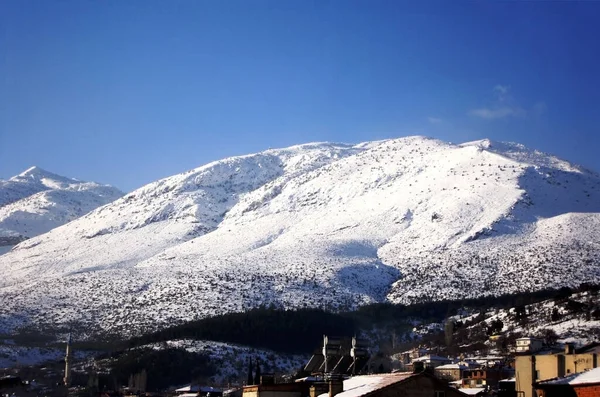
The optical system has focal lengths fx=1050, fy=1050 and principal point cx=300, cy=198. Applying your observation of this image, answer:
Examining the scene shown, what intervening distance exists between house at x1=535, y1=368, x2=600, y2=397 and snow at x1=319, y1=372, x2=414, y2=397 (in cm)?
417

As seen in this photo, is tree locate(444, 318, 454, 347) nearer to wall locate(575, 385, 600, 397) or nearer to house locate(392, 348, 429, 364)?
house locate(392, 348, 429, 364)

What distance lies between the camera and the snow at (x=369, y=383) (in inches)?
1152

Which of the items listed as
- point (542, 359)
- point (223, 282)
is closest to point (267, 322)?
point (223, 282)

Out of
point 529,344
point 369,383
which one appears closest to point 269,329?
point 529,344

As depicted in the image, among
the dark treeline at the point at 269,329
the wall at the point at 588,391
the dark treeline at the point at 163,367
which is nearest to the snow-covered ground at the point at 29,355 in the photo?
the dark treeline at the point at 269,329

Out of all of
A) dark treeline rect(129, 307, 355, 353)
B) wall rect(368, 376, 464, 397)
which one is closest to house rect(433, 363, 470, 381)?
dark treeline rect(129, 307, 355, 353)

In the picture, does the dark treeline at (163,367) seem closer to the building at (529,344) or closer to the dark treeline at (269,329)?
the dark treeline at (269,329)

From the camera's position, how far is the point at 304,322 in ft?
524

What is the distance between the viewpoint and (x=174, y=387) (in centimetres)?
12675

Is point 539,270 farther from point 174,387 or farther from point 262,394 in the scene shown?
point 262,394

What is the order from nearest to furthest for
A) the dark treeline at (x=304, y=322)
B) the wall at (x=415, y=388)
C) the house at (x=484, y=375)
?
1. the wall at (x=415, y=388)
2. the house at (x=484, y=375)
3. the dark treeline at (x=304, y=322)

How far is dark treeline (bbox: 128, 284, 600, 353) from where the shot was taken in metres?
153

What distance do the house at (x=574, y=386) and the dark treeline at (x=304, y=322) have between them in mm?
117325

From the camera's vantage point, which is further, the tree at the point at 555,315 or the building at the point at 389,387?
the tree at the point at 555,315
